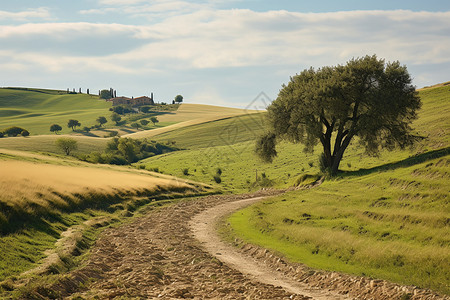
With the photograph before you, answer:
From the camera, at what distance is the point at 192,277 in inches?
850

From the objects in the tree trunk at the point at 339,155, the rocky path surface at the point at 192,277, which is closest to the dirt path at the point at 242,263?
the rocky path surface at the point at 192,277

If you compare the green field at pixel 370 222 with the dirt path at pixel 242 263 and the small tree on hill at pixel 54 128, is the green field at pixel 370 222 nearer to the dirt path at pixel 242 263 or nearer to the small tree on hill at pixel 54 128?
the dirt path at pixel 242 263

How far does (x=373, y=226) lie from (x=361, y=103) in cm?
2953

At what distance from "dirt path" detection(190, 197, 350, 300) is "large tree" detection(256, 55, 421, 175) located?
65.1ft

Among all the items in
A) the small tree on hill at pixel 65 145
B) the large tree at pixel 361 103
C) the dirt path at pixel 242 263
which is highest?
the large tree at pixel 361 103

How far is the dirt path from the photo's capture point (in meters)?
19.1

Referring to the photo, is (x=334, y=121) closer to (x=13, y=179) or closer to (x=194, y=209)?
(x=194, y=209)

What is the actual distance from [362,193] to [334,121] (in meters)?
20.6

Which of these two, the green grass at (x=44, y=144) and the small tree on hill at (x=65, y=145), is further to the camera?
the small tree on hill at (x=65, y=145)

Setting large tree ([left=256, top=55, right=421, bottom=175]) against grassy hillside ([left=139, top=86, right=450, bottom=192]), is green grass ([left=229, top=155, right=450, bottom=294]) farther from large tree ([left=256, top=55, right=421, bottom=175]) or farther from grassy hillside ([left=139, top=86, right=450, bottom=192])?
grassy hillside ([left=139, top=86, right=450, bottom=192])

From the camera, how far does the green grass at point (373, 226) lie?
66.1 ft

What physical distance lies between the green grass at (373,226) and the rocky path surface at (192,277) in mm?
1383

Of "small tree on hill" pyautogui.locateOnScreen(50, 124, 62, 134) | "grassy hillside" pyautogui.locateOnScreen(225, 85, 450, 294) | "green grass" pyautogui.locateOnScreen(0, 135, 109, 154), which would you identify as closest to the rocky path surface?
"grassy hillside" pyautogui.locateOnScreen(225, 85, 450, 294)

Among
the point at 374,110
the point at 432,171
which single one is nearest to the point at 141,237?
the point at 432,171
